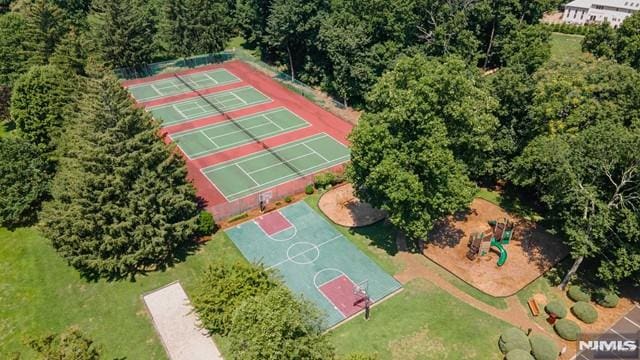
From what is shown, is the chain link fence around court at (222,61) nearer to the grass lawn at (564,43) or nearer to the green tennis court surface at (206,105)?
the green tennis court surface at (206,105)

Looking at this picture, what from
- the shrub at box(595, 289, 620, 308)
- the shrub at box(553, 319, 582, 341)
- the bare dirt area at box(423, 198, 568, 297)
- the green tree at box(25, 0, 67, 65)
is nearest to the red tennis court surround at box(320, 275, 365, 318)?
the bare dirt area at box(423, 198, 568, 297)

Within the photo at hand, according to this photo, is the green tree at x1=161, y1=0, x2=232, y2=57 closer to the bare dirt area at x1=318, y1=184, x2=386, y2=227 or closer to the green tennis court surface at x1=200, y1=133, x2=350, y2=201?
the green tennis court surface at x1=200, y1=133, x2=350, y2=201

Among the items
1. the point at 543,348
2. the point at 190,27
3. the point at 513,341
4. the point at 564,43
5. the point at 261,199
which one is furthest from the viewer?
the point at 564,43

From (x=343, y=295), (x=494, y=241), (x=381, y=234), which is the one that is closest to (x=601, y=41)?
(x=494, y=241)

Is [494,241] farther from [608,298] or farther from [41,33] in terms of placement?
[41,33]

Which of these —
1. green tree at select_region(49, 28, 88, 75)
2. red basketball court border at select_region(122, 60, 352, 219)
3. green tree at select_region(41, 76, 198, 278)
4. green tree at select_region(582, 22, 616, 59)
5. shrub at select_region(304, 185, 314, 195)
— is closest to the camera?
green tree at select_region(41, 76, 198, 278)

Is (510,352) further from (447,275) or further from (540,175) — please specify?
(540,175)

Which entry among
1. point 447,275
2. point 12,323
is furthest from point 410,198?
point 12,323
